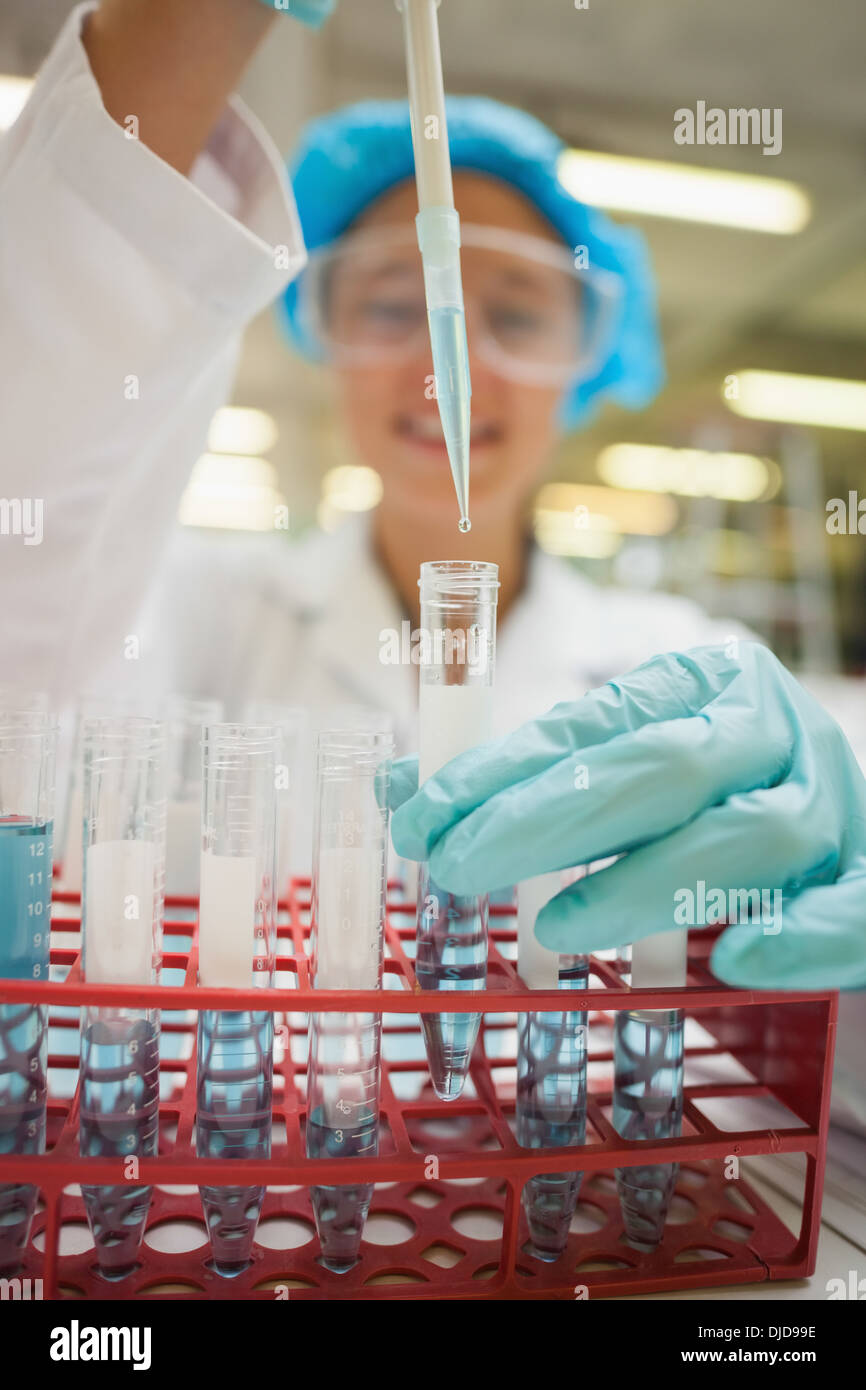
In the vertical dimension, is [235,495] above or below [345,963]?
above

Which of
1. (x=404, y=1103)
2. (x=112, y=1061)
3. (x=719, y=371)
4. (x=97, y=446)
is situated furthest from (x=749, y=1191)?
Answer: (x=719, y=371)

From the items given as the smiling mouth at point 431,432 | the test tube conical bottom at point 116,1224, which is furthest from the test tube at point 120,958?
the smiling mouth at point 431,432

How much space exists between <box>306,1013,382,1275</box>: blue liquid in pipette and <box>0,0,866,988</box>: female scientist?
129 millimetres

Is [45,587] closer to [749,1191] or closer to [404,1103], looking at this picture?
[404,1103]

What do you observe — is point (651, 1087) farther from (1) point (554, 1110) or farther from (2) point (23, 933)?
(2) point (23, 933)

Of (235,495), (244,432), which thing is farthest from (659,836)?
(235,495)

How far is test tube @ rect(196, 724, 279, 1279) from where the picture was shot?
0.55m

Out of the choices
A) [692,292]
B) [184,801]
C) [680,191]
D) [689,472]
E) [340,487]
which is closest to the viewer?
[184,801]

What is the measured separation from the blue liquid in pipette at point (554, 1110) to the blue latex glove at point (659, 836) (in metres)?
0.09

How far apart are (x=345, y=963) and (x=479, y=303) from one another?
1512mm

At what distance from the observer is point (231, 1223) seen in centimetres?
54

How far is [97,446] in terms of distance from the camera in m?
0.96
